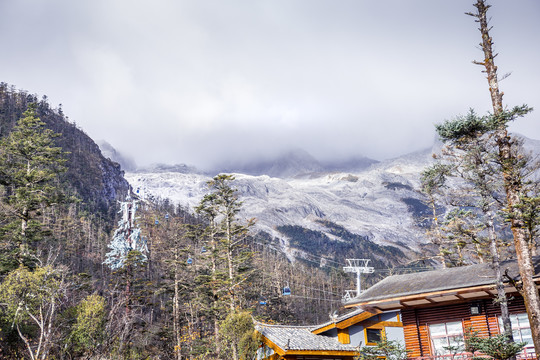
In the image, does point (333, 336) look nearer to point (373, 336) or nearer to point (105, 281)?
point (373, 336)

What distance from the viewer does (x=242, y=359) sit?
18.5m

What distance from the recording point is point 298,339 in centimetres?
1981

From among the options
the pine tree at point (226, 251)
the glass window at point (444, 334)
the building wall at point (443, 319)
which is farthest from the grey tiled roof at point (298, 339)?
the pine tree at point (226, 251)

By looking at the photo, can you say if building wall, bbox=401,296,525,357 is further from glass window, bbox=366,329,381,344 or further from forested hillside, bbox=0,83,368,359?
forested hillside, bbox=0,83,368,359

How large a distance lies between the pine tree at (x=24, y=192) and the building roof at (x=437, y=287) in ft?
64.3

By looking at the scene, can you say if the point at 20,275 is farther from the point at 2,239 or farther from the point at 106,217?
the point at 106,217

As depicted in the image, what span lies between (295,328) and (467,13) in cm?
1651

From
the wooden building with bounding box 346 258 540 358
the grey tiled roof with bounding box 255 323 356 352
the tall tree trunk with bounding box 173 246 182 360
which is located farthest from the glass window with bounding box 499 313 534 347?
the tall tree trunk with bounding box 173 246 182 360

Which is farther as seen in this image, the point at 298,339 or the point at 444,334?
the point at 298,339

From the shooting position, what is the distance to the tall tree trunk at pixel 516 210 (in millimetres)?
12062

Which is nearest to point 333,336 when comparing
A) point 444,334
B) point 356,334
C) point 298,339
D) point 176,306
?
point 356,334

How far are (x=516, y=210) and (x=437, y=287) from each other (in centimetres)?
581

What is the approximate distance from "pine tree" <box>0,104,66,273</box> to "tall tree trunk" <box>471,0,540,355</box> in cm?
2433

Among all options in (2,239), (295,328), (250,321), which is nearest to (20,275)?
(2,239)
